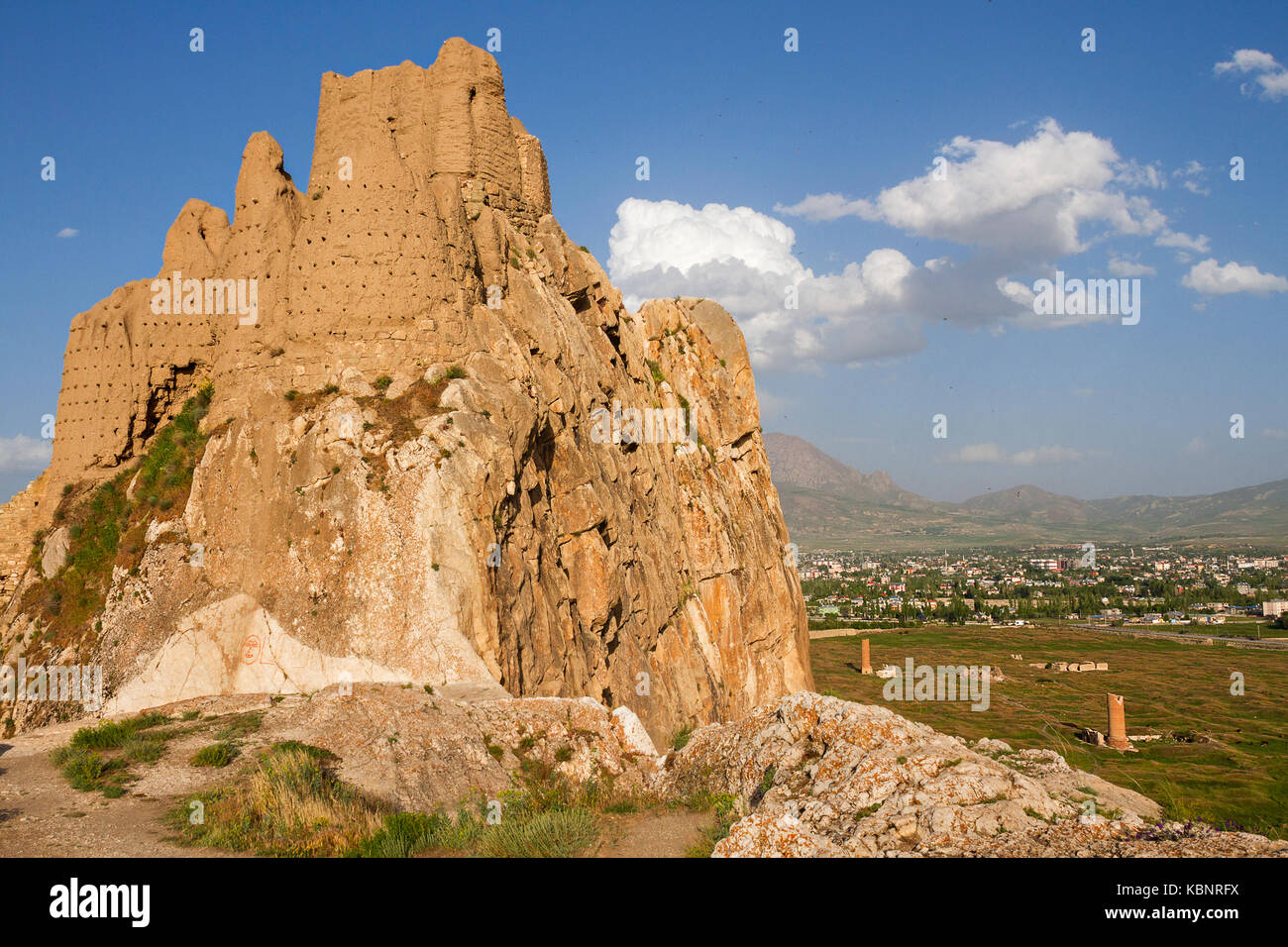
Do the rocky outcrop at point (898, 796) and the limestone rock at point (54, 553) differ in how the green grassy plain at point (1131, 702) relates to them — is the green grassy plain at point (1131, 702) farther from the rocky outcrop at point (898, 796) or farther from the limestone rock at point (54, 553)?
the limestone rock at point (54, 553)

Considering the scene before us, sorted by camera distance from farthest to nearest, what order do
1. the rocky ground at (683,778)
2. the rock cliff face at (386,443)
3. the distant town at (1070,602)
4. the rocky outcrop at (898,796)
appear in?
the distant town at (1070,602), the rock cliff face at (386,443), the rocky ground at (683,778), the rocky outcrop at (898,796)

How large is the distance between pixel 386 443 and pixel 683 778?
1068 centimetres

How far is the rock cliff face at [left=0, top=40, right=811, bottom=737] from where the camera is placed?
1769 cm

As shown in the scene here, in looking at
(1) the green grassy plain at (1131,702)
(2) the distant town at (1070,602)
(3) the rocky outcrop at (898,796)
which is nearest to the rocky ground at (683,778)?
(3) the rocky outcrop at (898,796)

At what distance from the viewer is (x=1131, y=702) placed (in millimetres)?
83000

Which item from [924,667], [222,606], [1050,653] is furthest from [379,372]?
[1050,653]

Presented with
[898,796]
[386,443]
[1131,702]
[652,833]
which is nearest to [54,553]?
[386,443]

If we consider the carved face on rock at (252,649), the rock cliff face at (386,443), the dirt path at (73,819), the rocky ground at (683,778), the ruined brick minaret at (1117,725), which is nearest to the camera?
the rocky ground at (683,778)

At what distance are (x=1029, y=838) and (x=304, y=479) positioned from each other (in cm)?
1627

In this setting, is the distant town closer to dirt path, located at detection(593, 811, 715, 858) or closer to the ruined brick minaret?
the ruined brick minaret

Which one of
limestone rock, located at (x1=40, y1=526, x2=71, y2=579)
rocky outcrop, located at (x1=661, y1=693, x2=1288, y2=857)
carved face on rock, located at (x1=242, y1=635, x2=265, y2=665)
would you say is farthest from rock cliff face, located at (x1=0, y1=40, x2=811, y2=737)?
rocky outcrop, located at (x1=661, y1=693, x2=1288, y2=857)

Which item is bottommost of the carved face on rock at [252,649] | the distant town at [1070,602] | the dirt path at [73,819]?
the distant town at [1070,602]

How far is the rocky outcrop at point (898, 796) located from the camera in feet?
25.3

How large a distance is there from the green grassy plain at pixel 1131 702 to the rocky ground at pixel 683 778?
2442 centimetres
